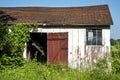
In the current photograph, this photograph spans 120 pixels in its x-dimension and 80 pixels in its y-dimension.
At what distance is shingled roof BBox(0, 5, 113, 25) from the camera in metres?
16.9

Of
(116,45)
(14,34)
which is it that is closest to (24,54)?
(14,34)

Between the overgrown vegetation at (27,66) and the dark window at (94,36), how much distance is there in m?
1.32

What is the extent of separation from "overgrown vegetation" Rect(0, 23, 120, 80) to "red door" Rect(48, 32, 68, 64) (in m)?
1.04

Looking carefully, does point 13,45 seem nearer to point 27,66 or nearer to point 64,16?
point 27,66

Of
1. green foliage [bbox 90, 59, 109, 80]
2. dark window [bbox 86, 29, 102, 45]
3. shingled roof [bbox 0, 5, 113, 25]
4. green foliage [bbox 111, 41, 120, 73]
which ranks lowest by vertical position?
green foliage [bbox 90, 59, 109, 80]

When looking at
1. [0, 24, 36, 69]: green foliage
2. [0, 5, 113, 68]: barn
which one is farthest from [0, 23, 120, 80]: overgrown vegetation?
[0, 5, 113, 68]: barn

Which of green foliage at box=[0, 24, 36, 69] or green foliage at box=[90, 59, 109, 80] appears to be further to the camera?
green foliage at box=[0, 24, 36, 69]

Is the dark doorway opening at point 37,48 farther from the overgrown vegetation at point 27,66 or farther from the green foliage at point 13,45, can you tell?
the overgrown vegetation at point 27,66

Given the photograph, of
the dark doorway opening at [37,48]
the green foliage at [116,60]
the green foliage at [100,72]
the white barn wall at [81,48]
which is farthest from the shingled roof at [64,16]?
the green foliage at [100,72]

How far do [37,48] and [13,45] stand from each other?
11.6ft

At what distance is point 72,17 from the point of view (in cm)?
1800

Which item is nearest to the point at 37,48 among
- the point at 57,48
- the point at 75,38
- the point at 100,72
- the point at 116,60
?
the point at 57,48

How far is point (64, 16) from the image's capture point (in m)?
18.4

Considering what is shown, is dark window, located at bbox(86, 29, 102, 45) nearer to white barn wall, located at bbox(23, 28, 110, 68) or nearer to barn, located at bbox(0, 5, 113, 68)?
barn, located at bbox(0, 5, 113, 68)
